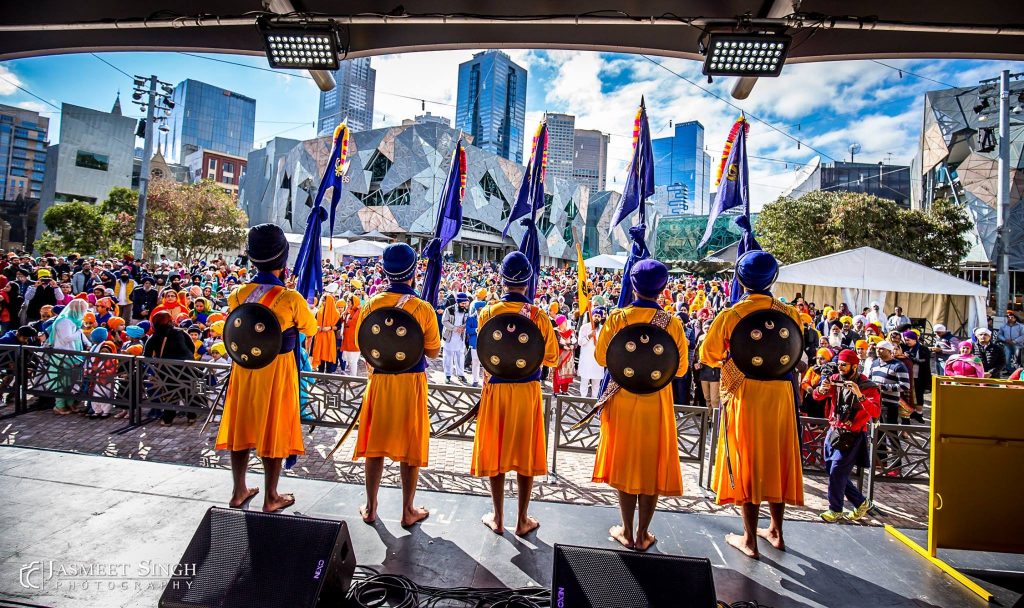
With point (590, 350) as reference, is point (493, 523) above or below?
below

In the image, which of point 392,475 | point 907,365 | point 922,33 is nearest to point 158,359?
point 392,475

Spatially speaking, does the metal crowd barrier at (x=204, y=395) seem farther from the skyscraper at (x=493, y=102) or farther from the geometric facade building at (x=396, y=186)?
the skyscraper at (x=493, y=102)

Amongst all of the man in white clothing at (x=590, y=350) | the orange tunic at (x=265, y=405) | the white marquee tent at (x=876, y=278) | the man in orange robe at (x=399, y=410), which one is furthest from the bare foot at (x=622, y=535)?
the white marquee tent at (x=876, y=278)

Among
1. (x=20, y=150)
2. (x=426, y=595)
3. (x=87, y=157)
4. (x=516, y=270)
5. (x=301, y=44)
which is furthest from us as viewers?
(x=20, y=150)

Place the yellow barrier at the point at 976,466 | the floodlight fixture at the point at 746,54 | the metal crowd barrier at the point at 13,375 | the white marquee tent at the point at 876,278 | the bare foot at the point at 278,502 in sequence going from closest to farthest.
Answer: the yellow barrier at the point at 976,466 → the bare foot at the point at 278,502 → the floodlight fixture at the point at 746,54 → the metal crowd barrier at the point at 13,375 → the white marquee tent at the point at 876,278

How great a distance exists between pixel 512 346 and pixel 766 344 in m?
1.81

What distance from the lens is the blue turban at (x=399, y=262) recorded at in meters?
3.92

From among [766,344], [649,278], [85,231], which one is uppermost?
[85,231]

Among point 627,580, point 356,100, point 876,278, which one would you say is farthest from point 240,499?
point 356,100

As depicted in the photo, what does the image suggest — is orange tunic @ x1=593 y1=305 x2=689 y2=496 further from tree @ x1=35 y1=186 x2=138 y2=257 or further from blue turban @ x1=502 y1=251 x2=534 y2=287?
tree @ x1=35 y1=186 x2=138 y2=257

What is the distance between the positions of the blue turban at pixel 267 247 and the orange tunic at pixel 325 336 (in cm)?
349

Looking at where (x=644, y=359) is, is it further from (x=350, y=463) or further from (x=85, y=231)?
(x=85, y=231)

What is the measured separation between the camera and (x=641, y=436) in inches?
141

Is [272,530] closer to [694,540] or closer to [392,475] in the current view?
[392,475]
